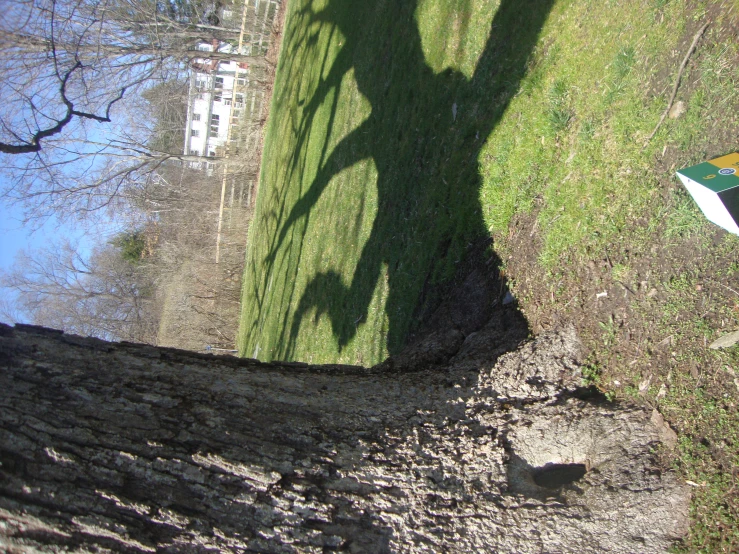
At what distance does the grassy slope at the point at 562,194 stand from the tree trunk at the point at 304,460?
1.05ft

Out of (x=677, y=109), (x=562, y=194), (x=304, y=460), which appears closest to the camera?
(x=304, y=460)

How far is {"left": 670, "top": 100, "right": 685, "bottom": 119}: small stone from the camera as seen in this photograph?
3571 millimetres

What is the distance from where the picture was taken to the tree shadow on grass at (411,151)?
18.1ft

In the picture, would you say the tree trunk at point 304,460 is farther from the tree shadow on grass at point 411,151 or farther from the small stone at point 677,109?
the tree shadow on grass at point 411,151

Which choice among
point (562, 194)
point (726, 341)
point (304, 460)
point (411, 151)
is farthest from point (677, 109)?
point (411, 151)

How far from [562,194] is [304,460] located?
2.78 m

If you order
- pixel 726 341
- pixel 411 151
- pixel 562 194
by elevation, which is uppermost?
pixel 411 151

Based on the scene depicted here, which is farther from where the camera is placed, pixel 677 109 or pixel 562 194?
pixel 562 194

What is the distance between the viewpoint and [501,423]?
342 centimetres

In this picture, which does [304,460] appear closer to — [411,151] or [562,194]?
[562,194]

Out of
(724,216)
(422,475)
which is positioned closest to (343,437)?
(422,475)

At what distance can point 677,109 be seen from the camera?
3604 millimetres

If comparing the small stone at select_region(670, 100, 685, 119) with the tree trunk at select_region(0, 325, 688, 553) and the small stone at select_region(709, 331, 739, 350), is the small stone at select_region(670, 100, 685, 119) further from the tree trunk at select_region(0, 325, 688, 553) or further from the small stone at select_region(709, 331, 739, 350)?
the tree trunk at select_region(0, 325, 688, 553)

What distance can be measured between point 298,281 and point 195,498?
26.5 feet
